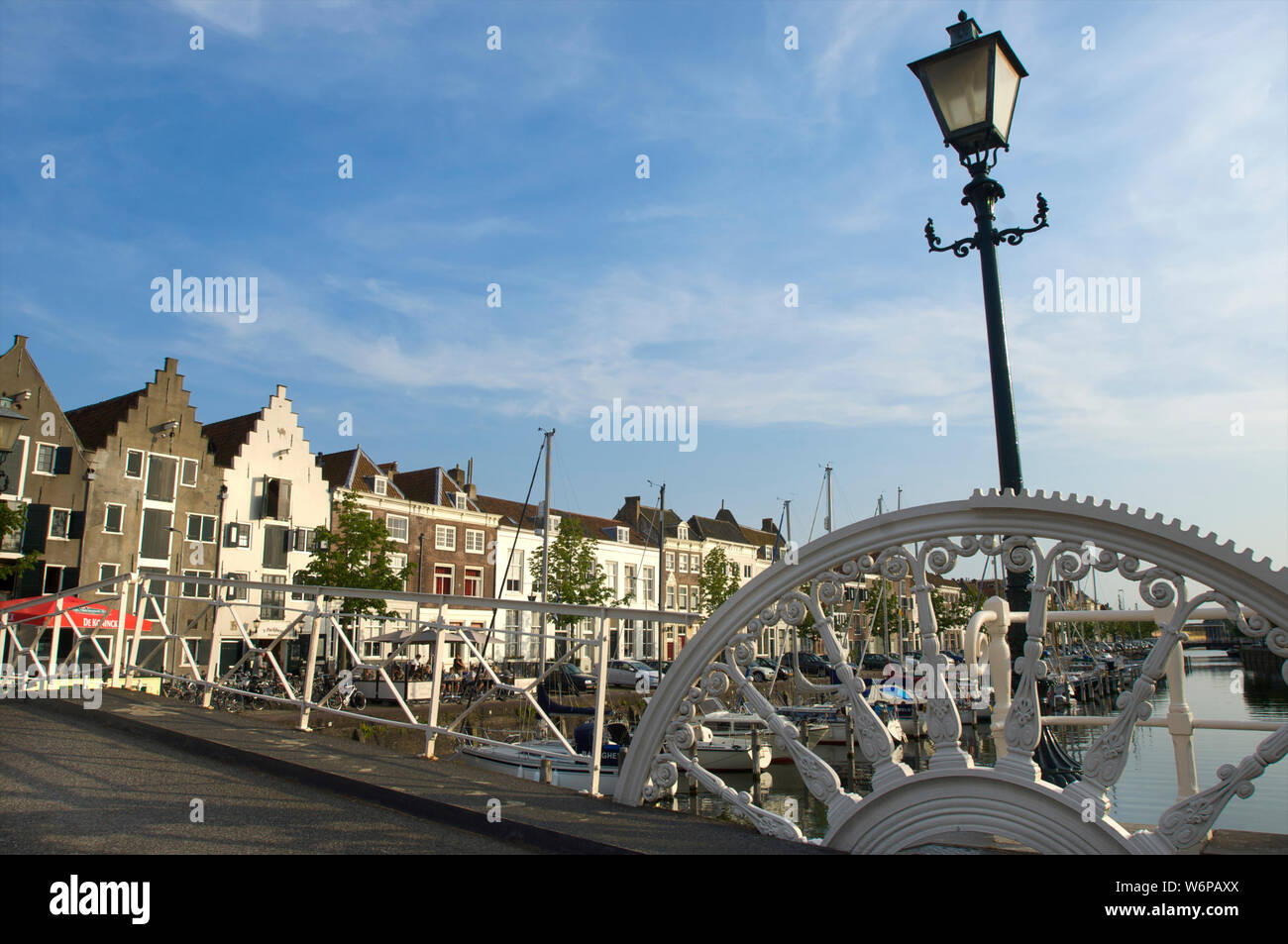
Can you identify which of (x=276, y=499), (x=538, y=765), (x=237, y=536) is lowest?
(x=538, y=765)

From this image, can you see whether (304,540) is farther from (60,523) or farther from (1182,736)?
(1182,736)

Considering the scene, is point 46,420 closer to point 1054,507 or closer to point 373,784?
point 373,784

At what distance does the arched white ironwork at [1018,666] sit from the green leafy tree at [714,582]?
50053 mm

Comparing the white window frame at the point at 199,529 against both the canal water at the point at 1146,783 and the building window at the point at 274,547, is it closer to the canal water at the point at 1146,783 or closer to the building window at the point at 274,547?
the building window at the point at 274,547

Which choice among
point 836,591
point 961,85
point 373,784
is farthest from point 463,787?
point 961,85

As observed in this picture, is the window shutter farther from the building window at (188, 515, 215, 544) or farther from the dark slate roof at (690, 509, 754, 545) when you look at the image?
the dark slate roof at (690, 509, 754, 545)

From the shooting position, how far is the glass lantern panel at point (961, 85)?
5406 millimetres

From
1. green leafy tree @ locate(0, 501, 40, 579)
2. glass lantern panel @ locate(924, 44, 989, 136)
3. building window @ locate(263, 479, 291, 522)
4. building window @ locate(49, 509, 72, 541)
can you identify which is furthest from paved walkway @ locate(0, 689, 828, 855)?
building window @ locate(263, 479, 291, 522)

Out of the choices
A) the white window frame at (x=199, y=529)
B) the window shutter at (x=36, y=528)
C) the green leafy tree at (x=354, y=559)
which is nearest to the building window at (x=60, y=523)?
the window shutter at (x=36, y=528)

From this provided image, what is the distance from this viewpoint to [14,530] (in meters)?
26.6

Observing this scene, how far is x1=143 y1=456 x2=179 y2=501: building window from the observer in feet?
118

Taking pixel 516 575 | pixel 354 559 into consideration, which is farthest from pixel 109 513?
pixel 516 575

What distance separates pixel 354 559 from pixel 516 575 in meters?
15.3
